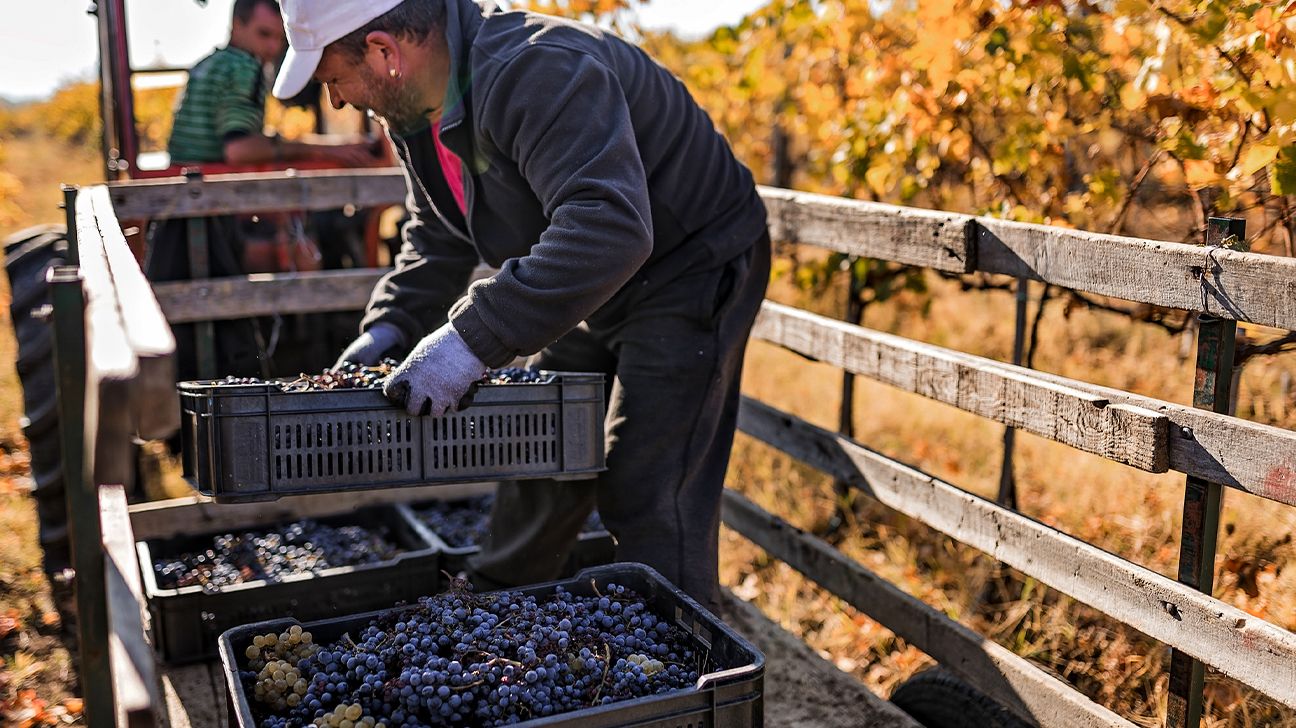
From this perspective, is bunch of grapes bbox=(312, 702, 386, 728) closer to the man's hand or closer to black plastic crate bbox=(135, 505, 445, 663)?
the man's hand

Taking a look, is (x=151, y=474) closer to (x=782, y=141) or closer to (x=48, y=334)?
(x=48, y=334)

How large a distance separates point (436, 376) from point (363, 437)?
20cm

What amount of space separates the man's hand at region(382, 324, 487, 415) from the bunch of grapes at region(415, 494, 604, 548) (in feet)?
5.22

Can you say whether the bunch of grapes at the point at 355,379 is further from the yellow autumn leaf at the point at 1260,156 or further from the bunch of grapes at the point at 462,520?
the yellow autumn leaf at the point at 1260,156

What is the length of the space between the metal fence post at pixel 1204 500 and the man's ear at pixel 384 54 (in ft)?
5.94

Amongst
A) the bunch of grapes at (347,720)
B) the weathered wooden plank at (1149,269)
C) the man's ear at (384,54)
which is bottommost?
the bunch of grapes at (347,720)

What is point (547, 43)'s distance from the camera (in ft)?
8.61

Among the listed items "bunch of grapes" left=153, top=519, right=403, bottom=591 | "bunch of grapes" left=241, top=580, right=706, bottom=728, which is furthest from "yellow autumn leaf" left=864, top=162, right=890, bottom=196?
"bunch of grapes" left=241, top=580, right=706, bottom=728

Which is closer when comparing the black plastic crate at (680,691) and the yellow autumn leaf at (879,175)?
the black plastic crate at (680,691)

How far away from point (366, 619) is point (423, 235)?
137 centimetres

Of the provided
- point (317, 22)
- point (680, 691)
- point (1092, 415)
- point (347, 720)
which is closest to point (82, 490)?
point (347, 720)

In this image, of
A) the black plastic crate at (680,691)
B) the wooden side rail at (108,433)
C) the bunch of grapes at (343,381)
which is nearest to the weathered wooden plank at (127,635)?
the wooden side rail at (108,433)

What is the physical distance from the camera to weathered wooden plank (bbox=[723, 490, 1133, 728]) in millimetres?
2676

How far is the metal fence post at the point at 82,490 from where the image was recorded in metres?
1.69
